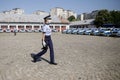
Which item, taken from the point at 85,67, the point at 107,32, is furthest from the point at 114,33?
the point at 85,67

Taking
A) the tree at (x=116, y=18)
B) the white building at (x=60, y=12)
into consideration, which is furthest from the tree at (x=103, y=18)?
the white building at (x=60, y=12)

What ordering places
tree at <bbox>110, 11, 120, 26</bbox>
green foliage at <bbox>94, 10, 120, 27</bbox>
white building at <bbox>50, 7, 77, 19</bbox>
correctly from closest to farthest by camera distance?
green foliage at <bbox>94, 10, 120, 27</bbox> < tree at <bbox>110, 11, 120, 26</bbox> < white building at <bbox>50, 7, 77, 19</bbox>

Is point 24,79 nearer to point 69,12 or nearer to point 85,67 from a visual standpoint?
point 85,67

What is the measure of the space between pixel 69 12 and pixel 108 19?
94947 millimetres

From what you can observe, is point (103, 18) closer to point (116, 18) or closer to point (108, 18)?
point (108, 18)

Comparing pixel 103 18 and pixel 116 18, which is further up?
pixel 103 18

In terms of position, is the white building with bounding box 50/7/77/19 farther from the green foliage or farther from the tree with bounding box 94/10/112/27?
the green foliage

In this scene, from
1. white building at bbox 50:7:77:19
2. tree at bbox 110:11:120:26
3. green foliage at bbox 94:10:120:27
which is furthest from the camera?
white building at bbox 50:7:77:19

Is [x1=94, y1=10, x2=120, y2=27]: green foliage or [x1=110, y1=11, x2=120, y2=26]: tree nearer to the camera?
[x1=94, y1=10, x2=120, y2=27]: green foliage

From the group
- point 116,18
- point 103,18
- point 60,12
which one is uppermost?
point 60,12

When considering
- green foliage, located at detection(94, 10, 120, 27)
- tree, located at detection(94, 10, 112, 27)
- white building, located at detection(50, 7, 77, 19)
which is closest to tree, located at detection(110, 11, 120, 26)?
green foliage, located at detection(94, 10, 120, 27)

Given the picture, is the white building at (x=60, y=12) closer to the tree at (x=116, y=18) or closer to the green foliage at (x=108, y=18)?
the green foliage at (x=108, y=18)

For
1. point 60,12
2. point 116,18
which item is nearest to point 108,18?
point 116,18

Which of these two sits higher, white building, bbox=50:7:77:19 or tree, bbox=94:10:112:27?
white building, bbox=50:7:77:19
